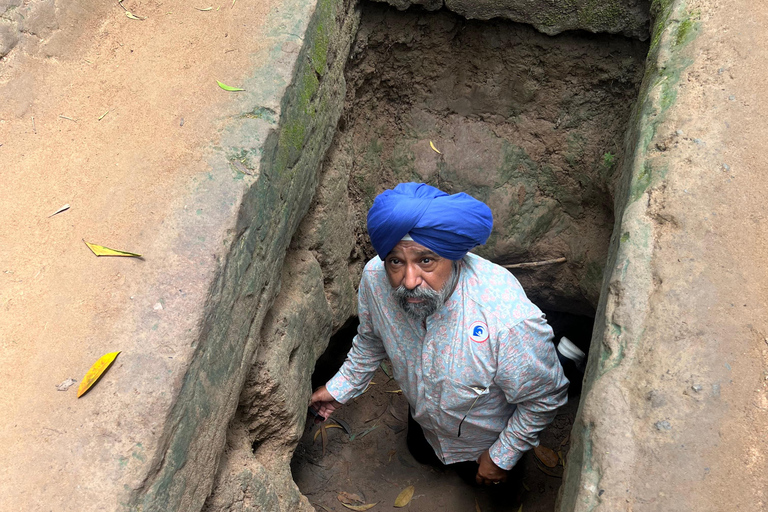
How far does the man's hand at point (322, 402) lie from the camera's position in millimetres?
2836

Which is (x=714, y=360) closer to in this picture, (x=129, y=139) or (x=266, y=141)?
(x=266, y=141)

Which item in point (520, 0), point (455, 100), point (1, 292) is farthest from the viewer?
point (455, 100)

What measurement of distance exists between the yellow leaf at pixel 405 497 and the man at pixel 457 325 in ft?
2.55

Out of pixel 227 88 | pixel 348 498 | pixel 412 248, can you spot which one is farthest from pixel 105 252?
pixel 348 498

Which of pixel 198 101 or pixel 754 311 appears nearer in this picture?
pixel 754 311

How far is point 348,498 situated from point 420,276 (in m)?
1.67

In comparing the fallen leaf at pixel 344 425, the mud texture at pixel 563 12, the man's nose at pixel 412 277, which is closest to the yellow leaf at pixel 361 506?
the fallen leaf at pixel 344 425

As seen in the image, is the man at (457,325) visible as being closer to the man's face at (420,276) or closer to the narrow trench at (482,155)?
the man's face at (420,276)

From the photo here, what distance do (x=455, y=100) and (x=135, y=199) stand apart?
7.13 feet

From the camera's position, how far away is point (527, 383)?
2.37 m

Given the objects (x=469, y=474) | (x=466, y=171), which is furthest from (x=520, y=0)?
(x=469, y=474)

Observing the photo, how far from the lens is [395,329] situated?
2.57 meters

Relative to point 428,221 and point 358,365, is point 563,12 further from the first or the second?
point 358,365

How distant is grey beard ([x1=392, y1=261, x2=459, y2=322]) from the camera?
7.54ft
